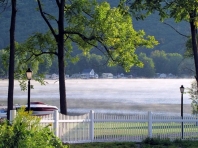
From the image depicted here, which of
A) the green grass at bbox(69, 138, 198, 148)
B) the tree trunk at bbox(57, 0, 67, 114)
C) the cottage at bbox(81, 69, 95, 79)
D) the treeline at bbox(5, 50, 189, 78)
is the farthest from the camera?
the cottage at bbox(81, 69, 95, 79)

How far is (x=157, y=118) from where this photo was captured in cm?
1811

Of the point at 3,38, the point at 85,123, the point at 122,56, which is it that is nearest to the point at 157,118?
the point at 85,123

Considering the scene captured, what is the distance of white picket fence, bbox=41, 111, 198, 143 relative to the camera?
56.3ft

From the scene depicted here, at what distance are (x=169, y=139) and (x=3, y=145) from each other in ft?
34.8

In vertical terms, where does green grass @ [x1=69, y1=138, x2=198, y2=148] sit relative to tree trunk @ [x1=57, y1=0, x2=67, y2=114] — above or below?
below

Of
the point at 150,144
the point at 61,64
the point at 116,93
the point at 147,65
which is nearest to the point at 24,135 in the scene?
the point at 150,144

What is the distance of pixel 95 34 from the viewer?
Answer: 23.6m

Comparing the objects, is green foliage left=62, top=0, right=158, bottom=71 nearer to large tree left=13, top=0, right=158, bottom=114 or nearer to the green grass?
large tree left=13, top=0, right=158, bottom=114

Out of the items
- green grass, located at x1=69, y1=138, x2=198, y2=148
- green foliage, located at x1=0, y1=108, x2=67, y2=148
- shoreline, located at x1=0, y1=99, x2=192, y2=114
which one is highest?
green foliage, located at x1=0, y1=108, x2=67, y2=148

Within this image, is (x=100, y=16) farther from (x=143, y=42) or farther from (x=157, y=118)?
(x=157, y=118)

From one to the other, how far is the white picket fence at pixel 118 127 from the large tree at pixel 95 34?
5623mm

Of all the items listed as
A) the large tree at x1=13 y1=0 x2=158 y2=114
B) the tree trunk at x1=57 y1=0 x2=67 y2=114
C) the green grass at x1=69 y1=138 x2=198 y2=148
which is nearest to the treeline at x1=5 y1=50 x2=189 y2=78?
the large tree at x1=13 y1=0 x2=158 y2=114

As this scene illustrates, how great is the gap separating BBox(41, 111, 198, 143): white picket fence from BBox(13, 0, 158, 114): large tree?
5.62 m

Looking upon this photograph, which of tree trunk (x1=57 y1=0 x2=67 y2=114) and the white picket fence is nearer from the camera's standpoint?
the white picket fence
